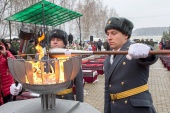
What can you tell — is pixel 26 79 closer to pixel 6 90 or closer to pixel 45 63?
pixel 45 63

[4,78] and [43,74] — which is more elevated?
[43,74]

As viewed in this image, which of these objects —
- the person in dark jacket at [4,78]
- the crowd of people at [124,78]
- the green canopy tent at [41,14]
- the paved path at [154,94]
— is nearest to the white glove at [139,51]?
the crowd of people at [124,78]

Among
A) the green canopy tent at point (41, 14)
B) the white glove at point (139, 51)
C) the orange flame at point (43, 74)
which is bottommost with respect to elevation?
the orange flame at point (43, 74)

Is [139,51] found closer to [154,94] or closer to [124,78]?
[124,78]

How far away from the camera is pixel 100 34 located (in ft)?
140

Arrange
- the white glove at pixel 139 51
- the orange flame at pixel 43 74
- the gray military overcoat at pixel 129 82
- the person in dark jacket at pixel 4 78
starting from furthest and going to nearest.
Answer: the person in dark jacket at pixel 4 78
the gray military overcoat at pixel 129 82
the white glove at pixel 139 51
the orange flame at pixel 43 74

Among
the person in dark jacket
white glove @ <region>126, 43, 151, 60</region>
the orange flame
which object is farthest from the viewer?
the person in dark jacket

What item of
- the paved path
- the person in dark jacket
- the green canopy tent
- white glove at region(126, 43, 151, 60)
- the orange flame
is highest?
the green canopy tent

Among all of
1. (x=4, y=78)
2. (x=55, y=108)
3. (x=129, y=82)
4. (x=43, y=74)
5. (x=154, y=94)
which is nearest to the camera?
(x=43, y=74)

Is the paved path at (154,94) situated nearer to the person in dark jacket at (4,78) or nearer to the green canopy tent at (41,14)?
the green canopy tent at (41,14)

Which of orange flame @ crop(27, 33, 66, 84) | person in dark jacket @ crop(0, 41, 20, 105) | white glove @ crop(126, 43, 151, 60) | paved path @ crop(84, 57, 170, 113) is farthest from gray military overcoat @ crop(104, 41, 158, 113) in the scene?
paved path @ crop(84, 57, 170, 113)

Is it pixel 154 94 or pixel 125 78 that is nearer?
pixel 125 78

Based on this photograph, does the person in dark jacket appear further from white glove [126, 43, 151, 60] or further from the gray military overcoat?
white glove [126, 43, 151, 60]

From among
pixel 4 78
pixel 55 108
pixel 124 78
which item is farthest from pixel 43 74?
pixel 4 78
